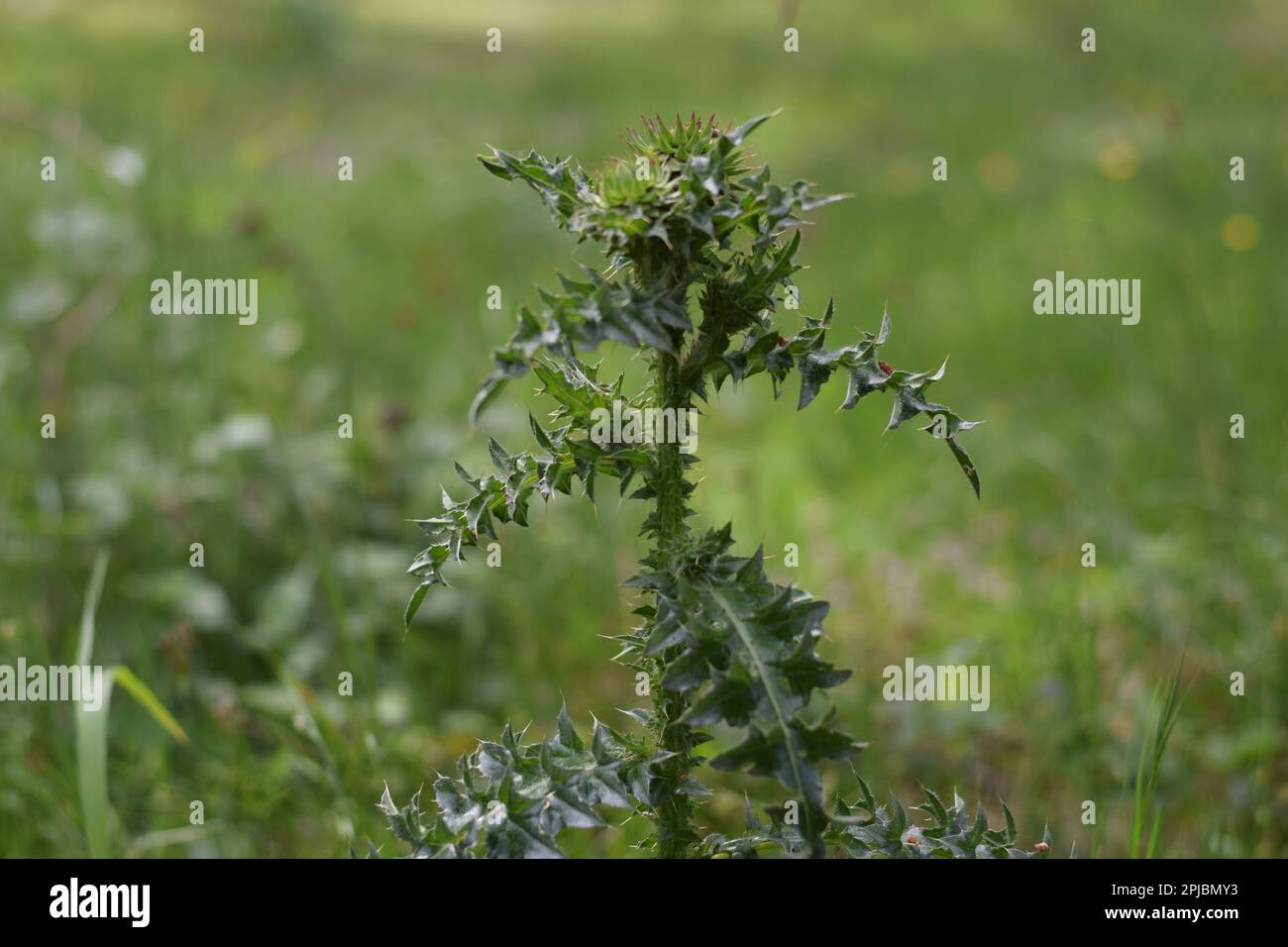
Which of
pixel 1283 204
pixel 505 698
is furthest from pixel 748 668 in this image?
pixel 1283 204

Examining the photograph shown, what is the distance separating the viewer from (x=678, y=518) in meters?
1.59

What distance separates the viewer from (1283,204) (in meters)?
6.44

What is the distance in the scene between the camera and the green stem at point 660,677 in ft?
5.12

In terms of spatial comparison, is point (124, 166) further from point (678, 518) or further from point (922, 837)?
point (922, 837)

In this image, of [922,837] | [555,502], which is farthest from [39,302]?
[922,837]

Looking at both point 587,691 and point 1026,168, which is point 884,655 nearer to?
point 587,691

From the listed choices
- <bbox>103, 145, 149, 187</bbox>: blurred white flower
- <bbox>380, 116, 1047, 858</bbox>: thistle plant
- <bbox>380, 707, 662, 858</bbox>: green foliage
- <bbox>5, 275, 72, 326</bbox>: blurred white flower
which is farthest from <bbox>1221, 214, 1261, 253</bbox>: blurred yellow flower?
<bbox>5, 275, 72, 326</bbox>: blurred white flower

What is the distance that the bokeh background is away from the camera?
2.82 metres

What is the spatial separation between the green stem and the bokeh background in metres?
0.29

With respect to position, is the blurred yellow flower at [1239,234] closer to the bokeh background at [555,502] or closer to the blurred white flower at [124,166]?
the bokeh background at [555,502]

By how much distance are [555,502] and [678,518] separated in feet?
8.28

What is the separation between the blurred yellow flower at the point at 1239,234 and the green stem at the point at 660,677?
505 cm

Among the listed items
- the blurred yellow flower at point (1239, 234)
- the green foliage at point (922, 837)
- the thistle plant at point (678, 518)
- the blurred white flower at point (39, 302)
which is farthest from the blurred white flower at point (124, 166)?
the blurred yellow flower at point (1239, 234)

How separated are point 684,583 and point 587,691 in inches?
80.4
